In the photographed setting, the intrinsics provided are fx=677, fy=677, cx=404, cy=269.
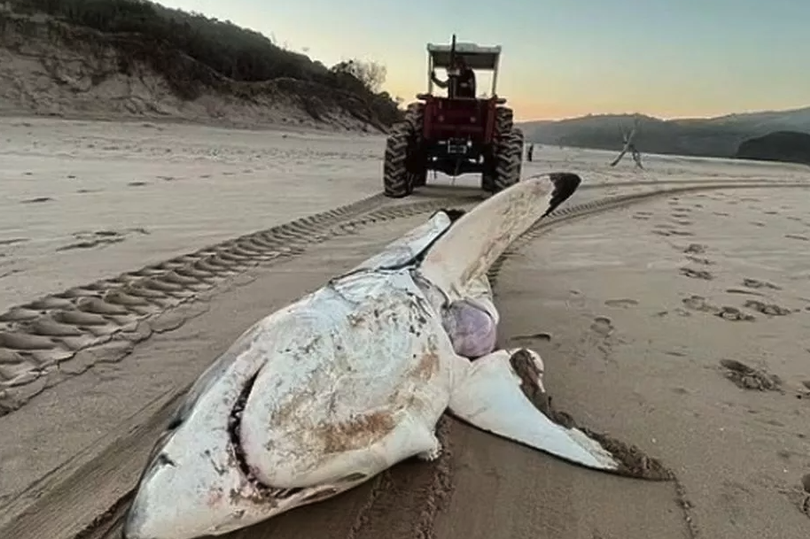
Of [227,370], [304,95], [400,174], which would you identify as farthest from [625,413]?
[304,95]

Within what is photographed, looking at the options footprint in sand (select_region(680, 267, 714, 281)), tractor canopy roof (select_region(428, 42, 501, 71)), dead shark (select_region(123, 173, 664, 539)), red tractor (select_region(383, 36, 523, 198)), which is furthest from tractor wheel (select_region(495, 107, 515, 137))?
dead shark (select_region(123, 173, 664, 539))

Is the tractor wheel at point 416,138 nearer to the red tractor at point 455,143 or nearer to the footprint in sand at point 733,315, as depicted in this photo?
the red tractor at point 455,143

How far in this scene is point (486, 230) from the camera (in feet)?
10.2

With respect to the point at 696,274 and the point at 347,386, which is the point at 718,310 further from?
the point at 347,386

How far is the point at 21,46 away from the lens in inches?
948

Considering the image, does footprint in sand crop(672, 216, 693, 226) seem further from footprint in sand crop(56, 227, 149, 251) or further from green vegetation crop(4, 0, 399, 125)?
green vegetation crop(4, 0, 399, 125)

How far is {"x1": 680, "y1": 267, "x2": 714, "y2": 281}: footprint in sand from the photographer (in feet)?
15.8

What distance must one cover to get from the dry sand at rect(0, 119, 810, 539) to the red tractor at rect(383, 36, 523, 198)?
254 centimetres

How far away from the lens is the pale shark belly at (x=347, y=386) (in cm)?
155

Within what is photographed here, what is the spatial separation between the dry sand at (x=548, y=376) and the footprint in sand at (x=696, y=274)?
24mm

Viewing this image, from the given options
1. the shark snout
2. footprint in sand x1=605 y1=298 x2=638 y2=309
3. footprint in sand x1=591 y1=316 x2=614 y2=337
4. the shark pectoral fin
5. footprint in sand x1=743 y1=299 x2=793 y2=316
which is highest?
the shark snout

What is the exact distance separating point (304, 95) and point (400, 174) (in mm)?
23034

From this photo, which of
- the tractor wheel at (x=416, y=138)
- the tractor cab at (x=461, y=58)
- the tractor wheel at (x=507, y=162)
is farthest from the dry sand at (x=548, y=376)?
the tractor cab at (x=461, y=58)

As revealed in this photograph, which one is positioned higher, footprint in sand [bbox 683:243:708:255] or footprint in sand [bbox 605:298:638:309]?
footprint in sand [bbox 605:298:638:309]
